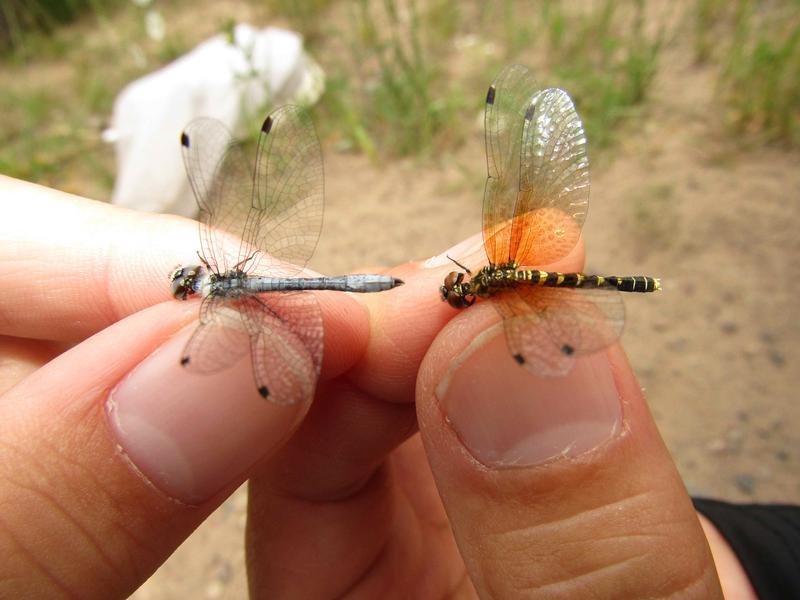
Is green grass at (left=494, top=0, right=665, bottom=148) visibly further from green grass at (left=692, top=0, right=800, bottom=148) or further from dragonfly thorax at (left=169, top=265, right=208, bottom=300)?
dragonfly thorax at (left=169, top=265, right=208, bottom=300)

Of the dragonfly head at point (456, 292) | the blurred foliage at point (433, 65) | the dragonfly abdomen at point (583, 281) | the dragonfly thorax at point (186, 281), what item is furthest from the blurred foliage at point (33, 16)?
the dragonfly abdomen at point (583, 281)

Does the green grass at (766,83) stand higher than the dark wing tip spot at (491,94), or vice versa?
the dark wing tip spot at (491,94)

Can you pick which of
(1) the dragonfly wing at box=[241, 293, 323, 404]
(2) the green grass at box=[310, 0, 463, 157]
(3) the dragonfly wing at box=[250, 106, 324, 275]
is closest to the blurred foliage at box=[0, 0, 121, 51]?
(2) the green grass at box=[310, 0, 463, 157]

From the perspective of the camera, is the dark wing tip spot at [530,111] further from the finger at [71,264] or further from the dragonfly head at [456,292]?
the finger at [71,264]

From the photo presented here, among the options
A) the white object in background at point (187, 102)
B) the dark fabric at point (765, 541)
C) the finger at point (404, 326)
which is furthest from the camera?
the white object in background at point (187, 102)

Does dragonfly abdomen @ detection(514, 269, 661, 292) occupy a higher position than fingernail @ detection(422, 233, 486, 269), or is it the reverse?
fingernail @ detection(422, 233, 486, 269)

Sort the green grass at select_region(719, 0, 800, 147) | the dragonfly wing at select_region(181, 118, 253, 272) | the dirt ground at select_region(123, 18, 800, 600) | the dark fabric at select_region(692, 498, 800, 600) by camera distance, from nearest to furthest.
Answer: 1. the dark fabric at select_region(692, 498, 800, 600)
2. the dragonfly wing at select_region(181, 118, 253, 272)
3. the dirt ground at select_region(123, 18, 800, 600)
4. the green grass at select_region(719, 0, 800, 147)
